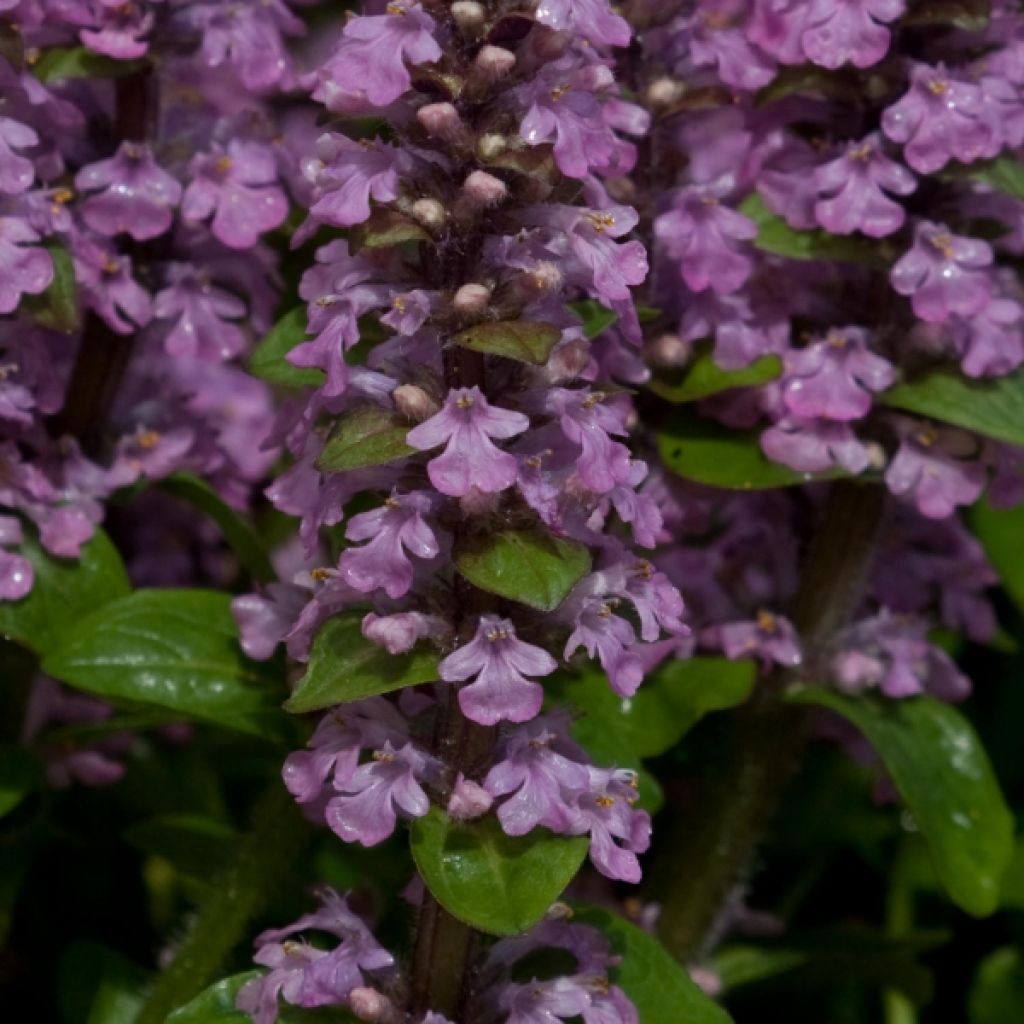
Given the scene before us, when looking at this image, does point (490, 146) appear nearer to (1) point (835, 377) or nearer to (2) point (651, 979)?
(1) point (835, 377)

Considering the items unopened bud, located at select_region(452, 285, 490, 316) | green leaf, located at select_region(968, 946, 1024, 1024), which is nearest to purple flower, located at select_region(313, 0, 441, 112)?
unopened bud, located at select_region(452, 285, 490, 316)

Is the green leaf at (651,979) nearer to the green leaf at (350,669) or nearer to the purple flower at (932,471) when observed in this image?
the green leaf at (350,669)

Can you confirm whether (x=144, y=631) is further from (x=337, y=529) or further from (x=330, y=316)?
(x=330, y=316)

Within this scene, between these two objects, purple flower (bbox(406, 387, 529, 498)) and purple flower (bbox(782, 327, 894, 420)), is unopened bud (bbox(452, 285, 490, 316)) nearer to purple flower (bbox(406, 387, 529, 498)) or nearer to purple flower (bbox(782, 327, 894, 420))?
purple flower (bbox(406, 387, 529, 498))

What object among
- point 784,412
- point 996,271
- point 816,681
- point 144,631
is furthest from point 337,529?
point 996,271

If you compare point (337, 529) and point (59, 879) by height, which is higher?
point (337, 529)

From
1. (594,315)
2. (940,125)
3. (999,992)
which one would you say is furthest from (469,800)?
(999,992)
